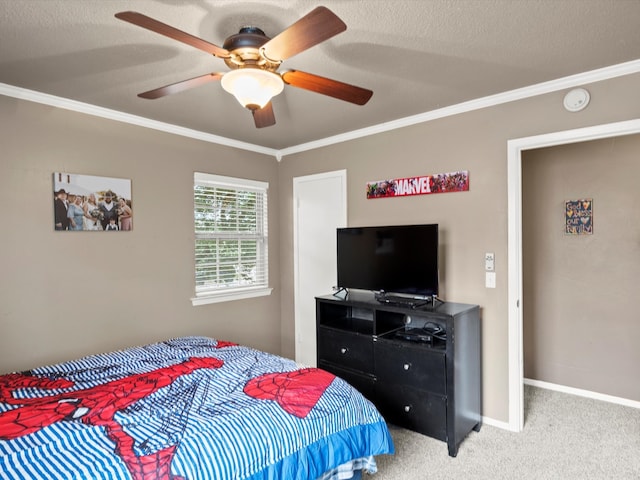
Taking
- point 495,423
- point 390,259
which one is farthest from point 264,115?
point 495,423

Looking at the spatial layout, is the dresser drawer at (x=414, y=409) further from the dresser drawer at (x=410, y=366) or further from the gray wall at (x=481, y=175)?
the gray wall at (x=481, y=175)

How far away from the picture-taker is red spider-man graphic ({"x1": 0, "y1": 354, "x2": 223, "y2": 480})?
1.41m

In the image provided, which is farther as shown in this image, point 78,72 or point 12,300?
point 12,300

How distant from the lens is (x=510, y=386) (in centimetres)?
283

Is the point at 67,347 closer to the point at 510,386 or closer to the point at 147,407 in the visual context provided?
the point at 147,407

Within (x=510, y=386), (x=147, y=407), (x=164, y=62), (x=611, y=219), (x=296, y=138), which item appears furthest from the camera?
(x=296, y=138)

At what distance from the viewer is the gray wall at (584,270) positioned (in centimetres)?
328

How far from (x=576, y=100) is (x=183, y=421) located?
2907mm

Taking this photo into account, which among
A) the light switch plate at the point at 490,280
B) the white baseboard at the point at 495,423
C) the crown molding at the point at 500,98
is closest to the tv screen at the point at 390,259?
the light switch plate at the point at 490,280

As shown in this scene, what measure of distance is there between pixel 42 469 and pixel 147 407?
48 cm

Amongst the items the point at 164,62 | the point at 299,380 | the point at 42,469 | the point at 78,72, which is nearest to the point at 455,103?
the point at 164,62

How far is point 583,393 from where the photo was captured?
3.47 m

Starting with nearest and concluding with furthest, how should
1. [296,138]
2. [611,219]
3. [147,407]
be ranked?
[147,407], [611,219], [296,138]

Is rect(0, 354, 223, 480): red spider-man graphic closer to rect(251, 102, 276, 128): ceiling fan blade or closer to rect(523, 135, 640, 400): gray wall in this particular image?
rect(251, 102, 276, 128): ceiling fan blade
